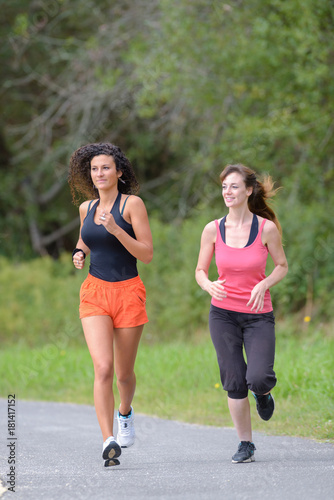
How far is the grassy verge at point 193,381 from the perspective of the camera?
8.27 metres

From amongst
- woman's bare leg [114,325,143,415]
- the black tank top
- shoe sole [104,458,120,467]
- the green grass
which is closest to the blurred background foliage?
the green grass

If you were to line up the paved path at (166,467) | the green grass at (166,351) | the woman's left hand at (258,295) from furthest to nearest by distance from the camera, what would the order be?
the green grass at (166,351) → the woman's left hand at (258,295) → the paved path at (166,467)

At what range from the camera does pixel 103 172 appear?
607 centimetres

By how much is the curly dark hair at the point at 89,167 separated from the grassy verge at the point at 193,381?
2801 millimetres

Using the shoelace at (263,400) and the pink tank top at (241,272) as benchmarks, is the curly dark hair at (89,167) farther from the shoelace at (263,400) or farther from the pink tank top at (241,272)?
the shoelace at (263,400)

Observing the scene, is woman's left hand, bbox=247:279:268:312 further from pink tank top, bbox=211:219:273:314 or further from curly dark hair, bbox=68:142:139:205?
curly dark hair, bbox=68:142:139:205

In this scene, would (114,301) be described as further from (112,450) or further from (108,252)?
(112,450)

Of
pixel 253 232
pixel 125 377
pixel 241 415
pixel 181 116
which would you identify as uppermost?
pixel 181 116

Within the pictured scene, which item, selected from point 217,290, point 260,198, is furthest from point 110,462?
point 260,198


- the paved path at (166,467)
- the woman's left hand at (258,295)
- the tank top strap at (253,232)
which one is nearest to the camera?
the paved path at (166,467)

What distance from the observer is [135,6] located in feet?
62.0

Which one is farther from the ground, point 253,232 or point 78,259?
point 253,232

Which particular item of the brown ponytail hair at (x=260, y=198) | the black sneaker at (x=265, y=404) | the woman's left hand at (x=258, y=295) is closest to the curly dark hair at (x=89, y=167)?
the brown ponytail hair at (x=260, y=198)

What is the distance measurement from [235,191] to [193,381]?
5.02m
